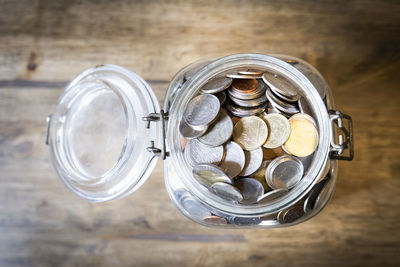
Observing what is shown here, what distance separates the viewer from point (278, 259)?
65cm

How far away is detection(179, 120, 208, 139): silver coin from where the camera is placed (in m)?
0.48

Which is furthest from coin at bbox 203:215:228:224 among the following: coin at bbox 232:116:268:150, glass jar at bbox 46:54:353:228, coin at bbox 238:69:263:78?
coin at bbox 238:69:263:78

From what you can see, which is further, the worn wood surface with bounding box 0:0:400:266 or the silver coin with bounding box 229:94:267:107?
the worn wood surface with bounding box 0:0:400:266

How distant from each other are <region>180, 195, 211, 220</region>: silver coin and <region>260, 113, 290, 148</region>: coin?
140 millimetres

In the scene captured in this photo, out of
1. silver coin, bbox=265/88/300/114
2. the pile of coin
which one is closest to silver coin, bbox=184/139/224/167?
the pile of coin

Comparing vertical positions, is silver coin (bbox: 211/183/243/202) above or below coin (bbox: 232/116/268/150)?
below

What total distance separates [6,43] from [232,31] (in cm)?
50

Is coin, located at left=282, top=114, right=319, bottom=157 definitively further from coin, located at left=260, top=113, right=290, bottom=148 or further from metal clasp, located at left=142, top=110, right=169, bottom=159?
metal clasp, located at left=142, top=110, right=169, bottom=159

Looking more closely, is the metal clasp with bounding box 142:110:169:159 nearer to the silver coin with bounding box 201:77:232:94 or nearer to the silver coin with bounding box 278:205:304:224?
the silver coin with bounding box 201:77:232:94

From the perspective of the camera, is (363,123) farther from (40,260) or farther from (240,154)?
(40,260)

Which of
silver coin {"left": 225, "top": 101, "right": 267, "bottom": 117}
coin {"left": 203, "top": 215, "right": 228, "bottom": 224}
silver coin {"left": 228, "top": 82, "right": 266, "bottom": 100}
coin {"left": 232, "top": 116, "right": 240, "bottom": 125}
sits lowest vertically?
coin {"left": 203, "top": 215, "right": 228, "bottom": 224}

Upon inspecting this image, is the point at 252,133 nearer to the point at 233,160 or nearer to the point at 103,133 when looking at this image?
the point at 233,160

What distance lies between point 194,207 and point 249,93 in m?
0.21

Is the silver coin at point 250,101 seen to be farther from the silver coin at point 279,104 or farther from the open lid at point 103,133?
the open lid at point 103,133
